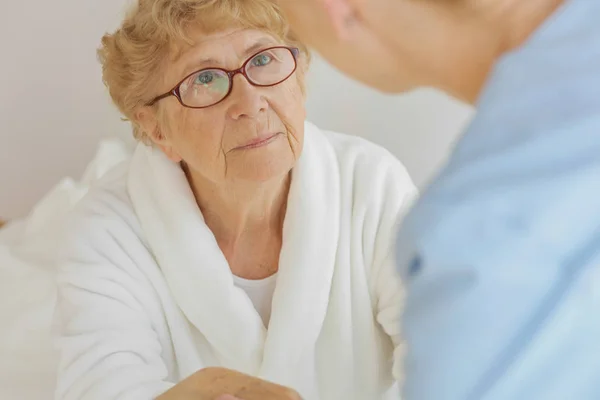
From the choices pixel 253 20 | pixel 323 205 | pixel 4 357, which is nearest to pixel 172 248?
pixel 323 205

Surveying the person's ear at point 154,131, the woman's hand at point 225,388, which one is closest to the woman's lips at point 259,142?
the person's ear at point 154,131

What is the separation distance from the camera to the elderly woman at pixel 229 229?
2.99ft

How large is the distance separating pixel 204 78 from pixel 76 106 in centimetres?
71

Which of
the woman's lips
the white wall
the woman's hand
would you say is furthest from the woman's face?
the white wall

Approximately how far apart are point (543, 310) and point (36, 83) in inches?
55.4

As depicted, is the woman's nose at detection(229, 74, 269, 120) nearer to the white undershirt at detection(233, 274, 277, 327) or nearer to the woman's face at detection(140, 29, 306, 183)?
the woman's face at detection(140, 29, 306, 183)

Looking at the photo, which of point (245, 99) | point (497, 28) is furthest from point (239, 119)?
point (497, 28)

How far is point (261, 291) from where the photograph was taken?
3.32ft

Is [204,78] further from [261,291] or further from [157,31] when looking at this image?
[261,291]

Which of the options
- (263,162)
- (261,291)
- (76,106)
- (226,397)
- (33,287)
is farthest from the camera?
(76,106)

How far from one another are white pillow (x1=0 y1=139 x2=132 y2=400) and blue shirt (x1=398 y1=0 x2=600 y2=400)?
990mm

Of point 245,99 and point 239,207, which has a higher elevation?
point 245,99

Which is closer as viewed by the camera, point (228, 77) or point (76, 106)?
point (228, 77)

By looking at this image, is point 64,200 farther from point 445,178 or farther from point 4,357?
point 445,178
